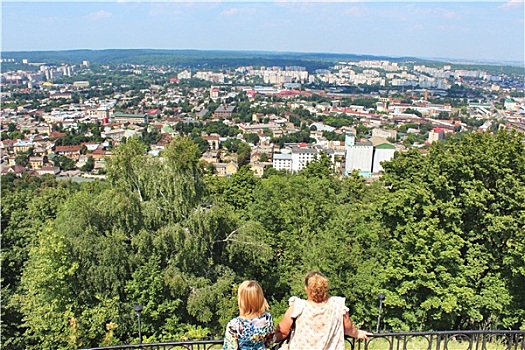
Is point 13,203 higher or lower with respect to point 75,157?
higher

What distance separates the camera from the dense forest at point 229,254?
10.2 meters

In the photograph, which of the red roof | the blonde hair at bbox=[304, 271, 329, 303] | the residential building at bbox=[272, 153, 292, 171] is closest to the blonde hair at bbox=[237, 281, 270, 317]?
the blonde hair at bbox=[304, 271, 329, 303]

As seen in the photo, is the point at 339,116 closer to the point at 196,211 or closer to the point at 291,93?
the point at 291,93

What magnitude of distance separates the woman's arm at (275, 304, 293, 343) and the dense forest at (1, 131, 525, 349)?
7517 millimetres

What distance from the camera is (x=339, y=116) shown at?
116 metres

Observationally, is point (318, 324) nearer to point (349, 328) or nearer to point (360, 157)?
point (349, 328)

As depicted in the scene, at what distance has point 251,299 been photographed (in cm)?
333

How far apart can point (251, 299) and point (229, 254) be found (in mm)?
9519

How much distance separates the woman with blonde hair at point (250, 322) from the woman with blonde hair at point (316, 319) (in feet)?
0.75

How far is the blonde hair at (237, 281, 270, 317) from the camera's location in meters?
3.31

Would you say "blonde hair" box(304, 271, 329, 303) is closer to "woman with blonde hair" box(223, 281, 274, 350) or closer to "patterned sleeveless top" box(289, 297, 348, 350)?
"patterned sleeveless top" box(289, 297, 348, 350)

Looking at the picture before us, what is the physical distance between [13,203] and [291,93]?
15233 cm

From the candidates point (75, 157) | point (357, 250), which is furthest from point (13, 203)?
point (75, 157)

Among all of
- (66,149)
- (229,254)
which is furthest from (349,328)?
(66,149)
